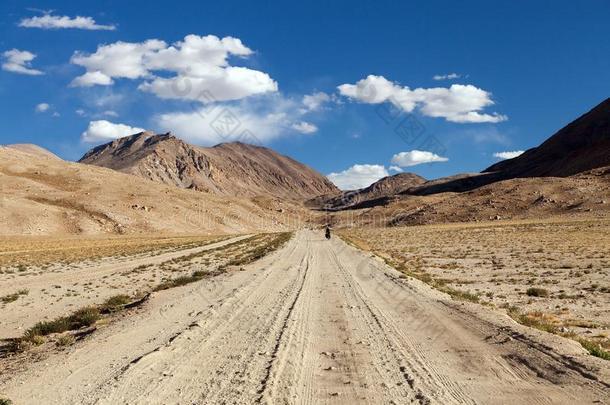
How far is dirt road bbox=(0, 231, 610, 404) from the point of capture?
773 centimetres

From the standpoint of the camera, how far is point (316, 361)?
9656mm

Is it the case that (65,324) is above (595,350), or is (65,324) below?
above

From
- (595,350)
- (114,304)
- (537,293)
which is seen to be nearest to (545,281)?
(537,293)

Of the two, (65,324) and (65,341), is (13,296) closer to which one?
(65,324)

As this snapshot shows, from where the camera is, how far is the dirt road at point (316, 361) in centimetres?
773

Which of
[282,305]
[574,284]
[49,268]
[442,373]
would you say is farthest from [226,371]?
[49,268]

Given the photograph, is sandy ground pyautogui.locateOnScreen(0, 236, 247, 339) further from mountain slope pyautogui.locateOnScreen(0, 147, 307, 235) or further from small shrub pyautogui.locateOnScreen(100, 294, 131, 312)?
mountain slope pyautogui.locateOnScreen(0, 147, 307, 235)

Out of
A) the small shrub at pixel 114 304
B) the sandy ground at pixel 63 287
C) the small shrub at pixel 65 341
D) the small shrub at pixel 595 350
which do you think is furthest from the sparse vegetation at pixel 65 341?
the small shrub at pixel 595 350

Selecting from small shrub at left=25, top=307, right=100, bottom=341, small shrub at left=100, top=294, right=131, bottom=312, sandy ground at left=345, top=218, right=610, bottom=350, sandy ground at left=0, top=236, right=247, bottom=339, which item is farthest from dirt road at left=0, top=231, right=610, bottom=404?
sandy ground at left=0, top=236, right=247, bottom=339

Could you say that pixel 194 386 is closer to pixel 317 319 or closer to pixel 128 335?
pixel 128 335

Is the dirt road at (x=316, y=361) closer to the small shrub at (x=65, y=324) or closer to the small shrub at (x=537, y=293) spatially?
the small shrub at (x=65, y=324)

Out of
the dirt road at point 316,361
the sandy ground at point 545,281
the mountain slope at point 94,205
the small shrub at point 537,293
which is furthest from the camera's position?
the mountain slope at point 94,205

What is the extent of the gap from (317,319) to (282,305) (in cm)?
262

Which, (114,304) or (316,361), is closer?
(316,361)
